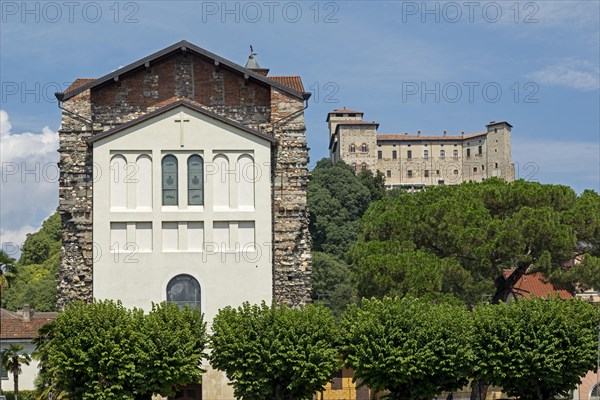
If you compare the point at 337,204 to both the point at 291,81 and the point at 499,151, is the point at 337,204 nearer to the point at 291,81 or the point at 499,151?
the point at 499,151

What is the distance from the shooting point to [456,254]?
1941 inches

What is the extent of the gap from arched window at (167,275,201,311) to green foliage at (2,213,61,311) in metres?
44.2

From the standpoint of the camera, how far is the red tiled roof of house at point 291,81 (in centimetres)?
4265

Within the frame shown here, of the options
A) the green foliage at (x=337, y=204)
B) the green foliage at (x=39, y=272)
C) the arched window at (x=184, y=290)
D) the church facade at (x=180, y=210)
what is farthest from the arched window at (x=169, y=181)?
the green foliage at (x=337, y=204)

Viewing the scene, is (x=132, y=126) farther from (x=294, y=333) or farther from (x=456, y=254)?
(x=456, y=254)

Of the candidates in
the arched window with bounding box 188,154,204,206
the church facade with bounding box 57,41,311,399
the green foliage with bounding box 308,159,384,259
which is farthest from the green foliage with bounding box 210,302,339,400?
the green foliage with bounding box 308,159,384,259

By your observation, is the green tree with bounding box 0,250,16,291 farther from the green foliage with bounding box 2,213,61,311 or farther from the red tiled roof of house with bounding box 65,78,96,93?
the green foliage with bounding box 2,213,61,311

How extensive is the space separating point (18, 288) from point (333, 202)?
40011 millimetres

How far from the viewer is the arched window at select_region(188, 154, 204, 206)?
39875 millimetres

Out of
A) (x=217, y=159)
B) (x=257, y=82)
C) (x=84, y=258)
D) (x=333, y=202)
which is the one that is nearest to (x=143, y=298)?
(x=84, y=258)

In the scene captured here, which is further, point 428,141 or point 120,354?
point 428,141

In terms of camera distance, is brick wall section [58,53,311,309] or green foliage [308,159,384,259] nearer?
brick wall section [58,53,311,309]

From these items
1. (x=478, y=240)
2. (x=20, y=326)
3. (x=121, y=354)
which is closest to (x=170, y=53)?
(x=121, y=354)

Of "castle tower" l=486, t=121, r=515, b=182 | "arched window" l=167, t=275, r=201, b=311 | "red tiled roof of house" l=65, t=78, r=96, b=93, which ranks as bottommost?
"arched window" l=167, t=275, r=201, b=311
